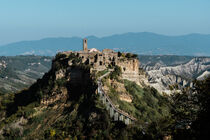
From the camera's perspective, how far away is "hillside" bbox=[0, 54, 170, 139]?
42.0 meters

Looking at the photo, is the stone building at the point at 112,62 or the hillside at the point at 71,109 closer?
the hillside at the point at 71,109

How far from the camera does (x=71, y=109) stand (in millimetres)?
49750

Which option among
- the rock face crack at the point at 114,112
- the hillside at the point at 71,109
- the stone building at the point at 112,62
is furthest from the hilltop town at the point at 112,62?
the rock face crack at the point at 114,112

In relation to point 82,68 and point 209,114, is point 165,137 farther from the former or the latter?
point 82,68

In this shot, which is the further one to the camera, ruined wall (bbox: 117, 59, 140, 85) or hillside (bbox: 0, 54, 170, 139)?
ruined wall (bbox: 117, 59, 140, 85)

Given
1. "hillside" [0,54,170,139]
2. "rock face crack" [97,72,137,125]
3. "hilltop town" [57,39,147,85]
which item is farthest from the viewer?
"hilltop town" [57,39,147,85]

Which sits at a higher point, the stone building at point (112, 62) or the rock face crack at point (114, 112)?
the stone building at point (112, 62)

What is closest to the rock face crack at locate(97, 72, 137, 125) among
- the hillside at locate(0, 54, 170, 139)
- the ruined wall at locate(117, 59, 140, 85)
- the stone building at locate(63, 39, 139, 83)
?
the hillside at locate(0, 54, 170, 139)

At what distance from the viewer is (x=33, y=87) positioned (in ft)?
220

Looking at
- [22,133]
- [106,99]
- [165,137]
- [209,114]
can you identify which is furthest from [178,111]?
[22,133]

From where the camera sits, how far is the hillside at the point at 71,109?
4200 cm

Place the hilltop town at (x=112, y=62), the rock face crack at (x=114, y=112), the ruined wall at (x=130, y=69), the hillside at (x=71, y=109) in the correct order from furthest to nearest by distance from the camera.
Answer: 1. the ruined wall at (x=130, y=69)
2. the hilltop town at (x=112, y=62)
3. the hillside at (x=71, y=109)
4. the rock face crack at (x=114, y=112)

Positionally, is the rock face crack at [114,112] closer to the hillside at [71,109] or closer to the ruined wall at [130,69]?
the hillside at [71,109]

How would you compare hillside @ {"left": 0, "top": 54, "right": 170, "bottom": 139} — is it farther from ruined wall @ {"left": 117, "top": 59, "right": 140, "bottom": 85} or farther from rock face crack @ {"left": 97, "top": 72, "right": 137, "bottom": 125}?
ruined wall @ {"left": 117, "top": 59, "right": 140, "bottom": 85}
